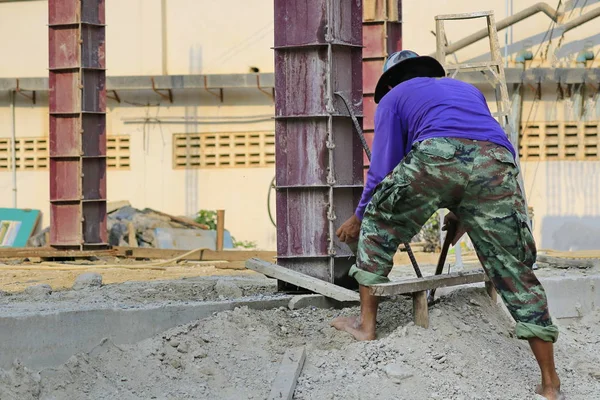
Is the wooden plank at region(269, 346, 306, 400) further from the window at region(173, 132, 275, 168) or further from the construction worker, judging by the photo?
the window at region(173, 132, 275, 168)

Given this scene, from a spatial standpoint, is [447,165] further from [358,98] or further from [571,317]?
[571,317]

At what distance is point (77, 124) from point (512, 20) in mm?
8886

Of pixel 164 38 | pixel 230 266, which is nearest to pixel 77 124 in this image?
pixel 230 266

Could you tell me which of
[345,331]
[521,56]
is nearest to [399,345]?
[345,331]

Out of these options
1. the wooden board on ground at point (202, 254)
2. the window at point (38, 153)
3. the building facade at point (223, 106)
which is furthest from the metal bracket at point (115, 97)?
the wooden board on ground at point (202, 254)

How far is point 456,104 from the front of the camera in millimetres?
4566

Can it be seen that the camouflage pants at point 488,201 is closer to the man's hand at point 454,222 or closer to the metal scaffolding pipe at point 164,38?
the man's hand at point 454,222

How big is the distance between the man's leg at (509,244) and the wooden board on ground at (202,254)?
8400mm

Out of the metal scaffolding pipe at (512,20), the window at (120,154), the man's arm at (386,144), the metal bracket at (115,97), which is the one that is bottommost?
the man's arm at (386,144)

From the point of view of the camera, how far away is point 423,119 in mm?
4566

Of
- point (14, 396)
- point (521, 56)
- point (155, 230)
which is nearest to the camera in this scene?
point (14, 396)

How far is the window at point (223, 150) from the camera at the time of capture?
765 inches

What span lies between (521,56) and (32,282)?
12.2 metres

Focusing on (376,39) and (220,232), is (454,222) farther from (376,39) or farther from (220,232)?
(220,232)
